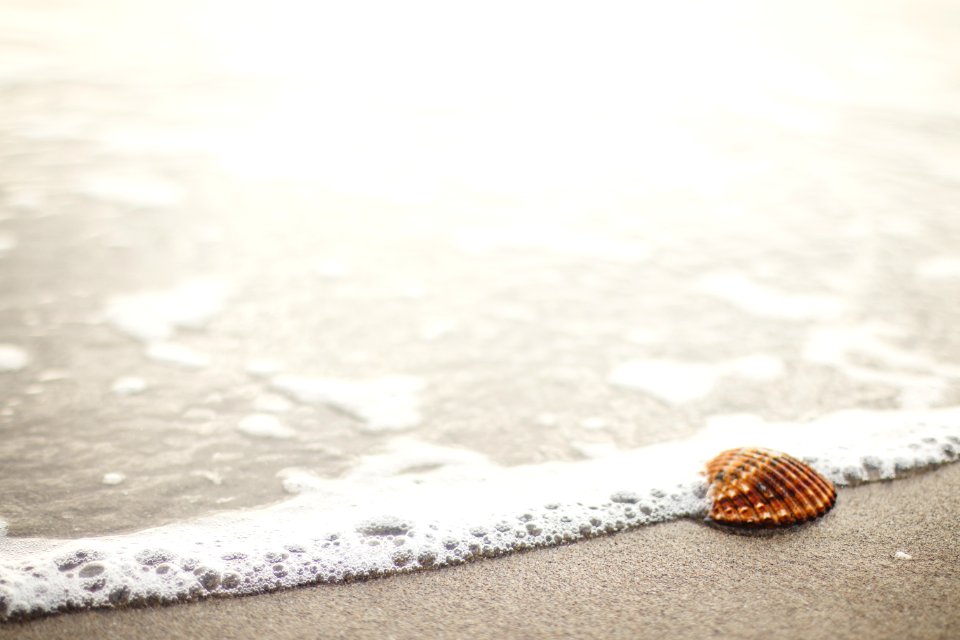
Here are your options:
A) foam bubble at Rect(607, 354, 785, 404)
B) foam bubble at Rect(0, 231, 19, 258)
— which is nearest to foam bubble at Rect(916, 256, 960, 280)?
foam bubble at Rect(607, 354, 785, 404)

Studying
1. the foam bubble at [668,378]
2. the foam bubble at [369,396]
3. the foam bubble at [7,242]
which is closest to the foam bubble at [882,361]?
the foam bubble at [668,378]

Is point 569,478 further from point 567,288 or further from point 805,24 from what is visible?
point 805,24

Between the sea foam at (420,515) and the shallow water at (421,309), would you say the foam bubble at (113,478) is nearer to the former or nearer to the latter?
the shallow water at (421,309)

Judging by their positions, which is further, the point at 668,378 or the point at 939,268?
the point at 939,268

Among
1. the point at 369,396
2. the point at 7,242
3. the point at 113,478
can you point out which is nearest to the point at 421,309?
the point at 369,396

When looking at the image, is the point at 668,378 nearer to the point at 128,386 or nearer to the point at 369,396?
the point at 369,396

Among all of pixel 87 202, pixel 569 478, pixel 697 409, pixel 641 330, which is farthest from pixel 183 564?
pixel 87 202

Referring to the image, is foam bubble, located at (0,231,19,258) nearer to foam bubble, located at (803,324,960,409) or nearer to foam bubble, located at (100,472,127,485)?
foam bubble, located at (100,472,127,485)
